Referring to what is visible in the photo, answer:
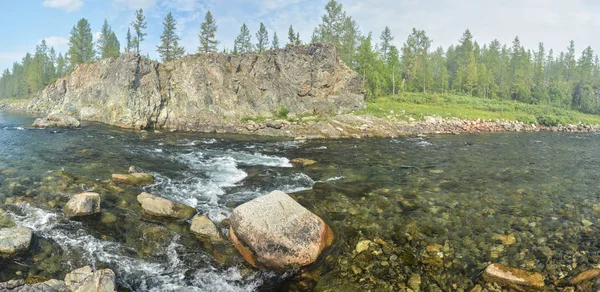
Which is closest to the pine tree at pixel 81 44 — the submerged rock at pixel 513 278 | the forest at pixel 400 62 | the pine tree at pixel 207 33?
the forest at pixel 400 62

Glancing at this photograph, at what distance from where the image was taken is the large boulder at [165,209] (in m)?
11.6

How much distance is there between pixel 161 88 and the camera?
5050 cm

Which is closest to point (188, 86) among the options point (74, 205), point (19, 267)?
point (74, 205)

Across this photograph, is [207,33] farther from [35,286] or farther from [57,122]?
[35,286]

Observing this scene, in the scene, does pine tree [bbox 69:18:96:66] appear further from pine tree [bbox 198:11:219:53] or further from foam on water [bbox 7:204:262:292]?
foam on water [bbox 7:204:262:292]

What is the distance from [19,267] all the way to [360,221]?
10505 mm

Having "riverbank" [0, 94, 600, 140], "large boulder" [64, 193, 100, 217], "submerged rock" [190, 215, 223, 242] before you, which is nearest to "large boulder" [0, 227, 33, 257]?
"large boulder" [64, 193, 100, 217]

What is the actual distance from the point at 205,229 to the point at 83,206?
4.84 m

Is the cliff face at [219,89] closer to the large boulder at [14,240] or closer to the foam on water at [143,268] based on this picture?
the foam on water at [143,268]

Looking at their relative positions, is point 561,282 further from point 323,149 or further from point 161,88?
point 161,88

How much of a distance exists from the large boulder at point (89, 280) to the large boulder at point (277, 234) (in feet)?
11.6

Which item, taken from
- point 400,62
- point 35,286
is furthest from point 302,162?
point 400,62

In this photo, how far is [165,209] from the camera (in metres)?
11.7

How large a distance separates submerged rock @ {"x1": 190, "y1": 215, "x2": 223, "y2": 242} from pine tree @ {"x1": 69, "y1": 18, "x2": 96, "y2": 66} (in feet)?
319
